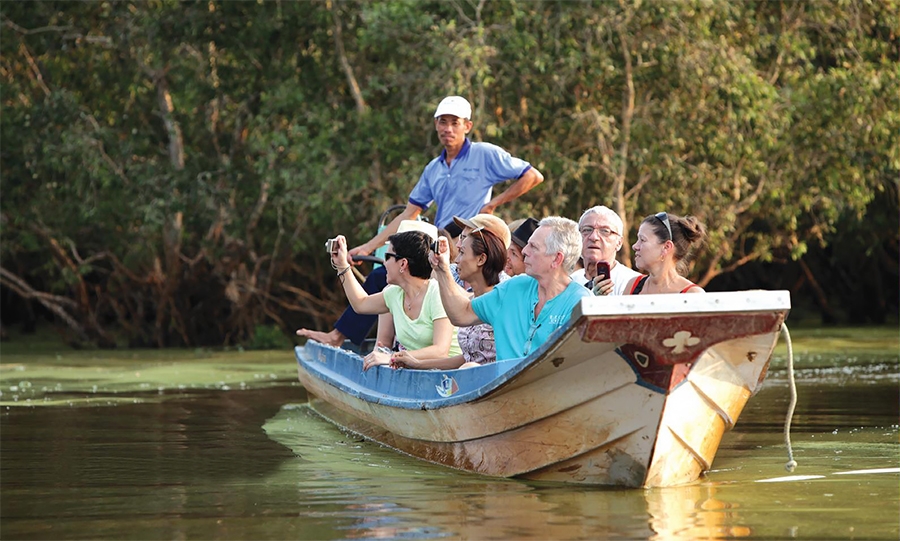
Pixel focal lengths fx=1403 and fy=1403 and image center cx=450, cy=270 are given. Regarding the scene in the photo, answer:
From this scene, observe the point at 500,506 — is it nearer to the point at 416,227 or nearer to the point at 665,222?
the point at 665,222

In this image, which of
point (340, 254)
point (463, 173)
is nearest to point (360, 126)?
point (463, 173)

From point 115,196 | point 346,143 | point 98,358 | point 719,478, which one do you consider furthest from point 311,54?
point 719,478

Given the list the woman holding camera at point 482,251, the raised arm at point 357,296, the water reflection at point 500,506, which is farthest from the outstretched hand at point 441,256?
the raised arm at point 357,296

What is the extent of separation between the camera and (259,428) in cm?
815

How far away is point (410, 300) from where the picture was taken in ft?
23.1

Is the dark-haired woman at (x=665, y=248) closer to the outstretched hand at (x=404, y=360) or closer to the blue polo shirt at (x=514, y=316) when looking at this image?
the blue polo shirt at (x=514, y=316)

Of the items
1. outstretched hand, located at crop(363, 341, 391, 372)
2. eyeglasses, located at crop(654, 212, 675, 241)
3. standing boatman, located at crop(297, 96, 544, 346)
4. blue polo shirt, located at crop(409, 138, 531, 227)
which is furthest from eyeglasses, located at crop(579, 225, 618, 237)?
blue polo shirt, located at crop(409, 138, 531, 227)

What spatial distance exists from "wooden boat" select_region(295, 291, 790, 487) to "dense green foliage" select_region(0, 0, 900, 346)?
7.91 meters

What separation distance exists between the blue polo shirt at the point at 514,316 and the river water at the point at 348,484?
0.57m

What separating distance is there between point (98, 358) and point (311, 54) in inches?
167

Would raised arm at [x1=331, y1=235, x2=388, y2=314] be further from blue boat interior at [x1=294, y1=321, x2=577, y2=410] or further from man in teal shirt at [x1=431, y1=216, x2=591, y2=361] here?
man in teal shirt at [x1=431, y1=216, x2=591, y2=361]

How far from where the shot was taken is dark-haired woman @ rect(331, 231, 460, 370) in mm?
6766

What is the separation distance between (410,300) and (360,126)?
803 centimetres

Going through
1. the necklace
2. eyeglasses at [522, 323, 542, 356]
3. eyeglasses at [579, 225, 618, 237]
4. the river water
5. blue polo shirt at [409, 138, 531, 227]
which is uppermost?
blue polo shirt at [409, 138, 531, 227]
